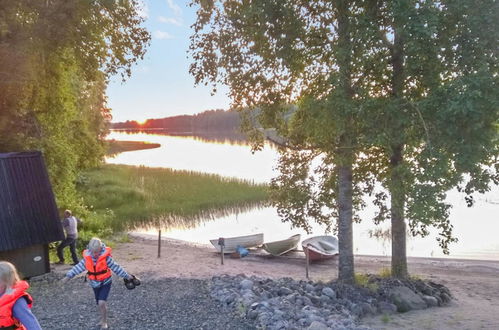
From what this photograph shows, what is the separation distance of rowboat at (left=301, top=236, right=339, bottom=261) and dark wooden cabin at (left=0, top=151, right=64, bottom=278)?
12.2 m

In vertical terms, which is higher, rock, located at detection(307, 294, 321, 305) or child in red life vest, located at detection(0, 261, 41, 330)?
child in red life vest, located at detection(0, 261, 41, 330)

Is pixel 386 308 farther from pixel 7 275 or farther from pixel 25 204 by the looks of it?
pixel 7 275

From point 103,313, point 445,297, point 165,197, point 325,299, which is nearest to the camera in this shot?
A: point 103,313

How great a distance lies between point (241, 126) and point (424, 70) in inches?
295

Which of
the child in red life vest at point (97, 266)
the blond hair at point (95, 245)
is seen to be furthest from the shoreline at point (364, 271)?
the blond hair at point (95, 245)

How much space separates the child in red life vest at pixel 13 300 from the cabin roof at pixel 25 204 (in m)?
9.77

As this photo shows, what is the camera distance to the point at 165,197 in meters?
37.8

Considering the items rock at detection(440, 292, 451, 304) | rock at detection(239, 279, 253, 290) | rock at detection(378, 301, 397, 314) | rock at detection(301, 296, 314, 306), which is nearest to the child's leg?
rock at detection(239, 279, 253, 290)

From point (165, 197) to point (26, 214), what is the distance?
23.5 metres

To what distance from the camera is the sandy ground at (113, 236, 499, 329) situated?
13.7m

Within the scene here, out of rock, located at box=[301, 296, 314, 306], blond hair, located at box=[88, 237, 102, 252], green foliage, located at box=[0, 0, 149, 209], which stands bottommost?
rock, located at box=[301, 296, 314, 306]

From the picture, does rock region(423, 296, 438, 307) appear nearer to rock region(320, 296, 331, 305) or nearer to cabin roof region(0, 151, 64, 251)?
rock region(320, 296, 331, 305)

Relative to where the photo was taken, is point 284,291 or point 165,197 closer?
point 284,291

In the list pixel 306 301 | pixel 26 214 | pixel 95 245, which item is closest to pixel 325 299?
pixel 306 301
